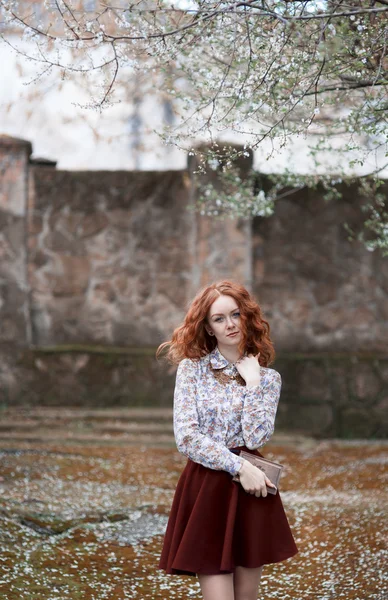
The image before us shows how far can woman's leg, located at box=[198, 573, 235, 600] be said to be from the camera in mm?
2748

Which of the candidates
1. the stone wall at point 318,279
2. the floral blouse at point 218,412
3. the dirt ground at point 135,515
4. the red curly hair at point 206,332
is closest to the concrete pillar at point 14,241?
the dirt ground at point 135,515

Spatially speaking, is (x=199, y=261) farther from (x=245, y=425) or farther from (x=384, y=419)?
(x=245, y=425)

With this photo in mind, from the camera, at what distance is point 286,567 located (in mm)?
4035

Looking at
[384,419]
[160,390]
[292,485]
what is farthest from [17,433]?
[384,419]

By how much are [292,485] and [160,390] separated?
6.84 ft

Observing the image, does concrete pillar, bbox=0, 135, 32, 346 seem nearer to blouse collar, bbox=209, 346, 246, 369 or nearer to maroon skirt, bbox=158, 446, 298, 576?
blouse collar, bbox=209, 346, 246, 369

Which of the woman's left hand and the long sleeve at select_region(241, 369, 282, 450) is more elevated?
the woman's left hand

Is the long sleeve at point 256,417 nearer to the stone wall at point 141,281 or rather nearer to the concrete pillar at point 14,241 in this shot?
the stone wall at point 141,281

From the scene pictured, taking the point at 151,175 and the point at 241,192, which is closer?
the point at 241,192

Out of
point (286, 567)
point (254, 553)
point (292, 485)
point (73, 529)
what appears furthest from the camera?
point (292, 485)

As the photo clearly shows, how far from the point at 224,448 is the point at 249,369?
0.32 meters

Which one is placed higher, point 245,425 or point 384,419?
point 245,425

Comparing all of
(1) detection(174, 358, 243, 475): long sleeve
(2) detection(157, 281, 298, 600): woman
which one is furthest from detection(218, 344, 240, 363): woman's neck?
(1) detection(174, 358, 243, 475): long sleeve

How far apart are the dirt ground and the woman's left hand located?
1267mm
